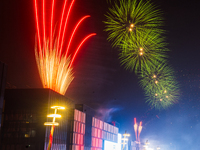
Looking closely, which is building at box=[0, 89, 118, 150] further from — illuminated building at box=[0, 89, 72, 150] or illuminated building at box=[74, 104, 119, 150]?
illuminated building at box=[74, 104, 119, 150]

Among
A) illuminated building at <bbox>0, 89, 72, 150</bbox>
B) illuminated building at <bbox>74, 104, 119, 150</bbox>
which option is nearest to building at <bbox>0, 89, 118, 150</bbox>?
illuminated building at <bbox>0, 89, 72, 150</bbox>

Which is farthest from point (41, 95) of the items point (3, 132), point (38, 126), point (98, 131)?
point (98, 131)

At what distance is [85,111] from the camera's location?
50.6 m

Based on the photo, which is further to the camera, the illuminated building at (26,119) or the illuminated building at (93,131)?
the illuminated building at (93,131)

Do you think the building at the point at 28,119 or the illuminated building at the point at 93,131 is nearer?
the building at the point at 28,119

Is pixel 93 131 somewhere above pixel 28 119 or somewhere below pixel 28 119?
below

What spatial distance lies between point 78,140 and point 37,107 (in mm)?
15442

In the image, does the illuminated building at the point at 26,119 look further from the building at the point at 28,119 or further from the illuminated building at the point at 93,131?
the illuminated building at the point at 93,131

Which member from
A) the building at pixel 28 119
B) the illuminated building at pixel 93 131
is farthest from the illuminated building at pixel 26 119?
the illuminated building at pixel 93 131

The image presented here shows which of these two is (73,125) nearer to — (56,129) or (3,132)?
(56,129)

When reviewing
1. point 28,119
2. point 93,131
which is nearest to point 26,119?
point 28,119

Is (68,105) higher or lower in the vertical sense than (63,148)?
higher

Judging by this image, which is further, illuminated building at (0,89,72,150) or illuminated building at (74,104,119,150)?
illuminated building at (74,104,119,150)

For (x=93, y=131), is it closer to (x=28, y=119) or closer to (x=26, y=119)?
(x=28, y=119)
